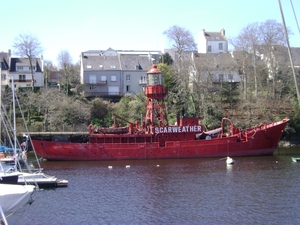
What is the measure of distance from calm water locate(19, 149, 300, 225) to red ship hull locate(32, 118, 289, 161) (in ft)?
15.2

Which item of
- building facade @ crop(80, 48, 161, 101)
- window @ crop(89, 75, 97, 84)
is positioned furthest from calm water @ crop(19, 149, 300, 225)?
window @ crop(89, 75, 97, 84)

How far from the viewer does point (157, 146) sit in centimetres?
5100

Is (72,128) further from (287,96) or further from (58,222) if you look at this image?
(58,222)

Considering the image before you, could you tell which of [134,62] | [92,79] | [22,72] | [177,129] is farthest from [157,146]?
[22,72]

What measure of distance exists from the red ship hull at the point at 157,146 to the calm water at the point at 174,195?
15.2ft

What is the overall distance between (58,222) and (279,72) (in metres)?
52.0

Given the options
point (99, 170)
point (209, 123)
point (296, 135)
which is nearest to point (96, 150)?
point (99, 170)

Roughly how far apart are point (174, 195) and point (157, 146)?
19054 mm

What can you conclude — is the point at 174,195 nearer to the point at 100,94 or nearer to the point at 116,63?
the point at 100,94

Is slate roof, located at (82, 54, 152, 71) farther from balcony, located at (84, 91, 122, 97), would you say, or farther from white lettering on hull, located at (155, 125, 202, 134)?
white lettering on hull, located at (155, 125, 202, 134)

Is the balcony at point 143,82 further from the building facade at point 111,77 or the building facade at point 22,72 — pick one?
the building facade at point 22,72

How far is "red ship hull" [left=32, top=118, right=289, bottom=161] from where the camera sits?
50719 millimetres

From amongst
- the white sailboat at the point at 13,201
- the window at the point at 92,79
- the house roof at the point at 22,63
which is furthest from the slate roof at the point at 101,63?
the white sailboat at the point at 13,201

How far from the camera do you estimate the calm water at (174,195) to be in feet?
86.7
